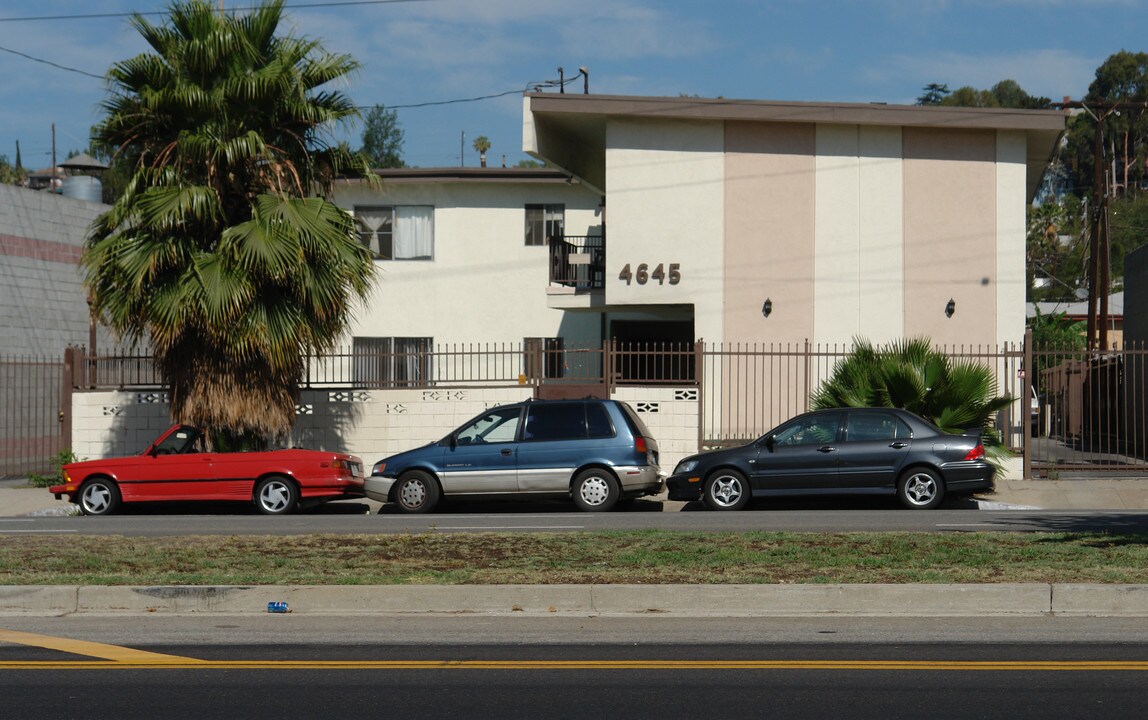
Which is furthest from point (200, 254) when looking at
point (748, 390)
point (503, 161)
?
point (503, 161)

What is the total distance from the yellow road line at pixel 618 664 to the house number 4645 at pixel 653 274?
17475mm

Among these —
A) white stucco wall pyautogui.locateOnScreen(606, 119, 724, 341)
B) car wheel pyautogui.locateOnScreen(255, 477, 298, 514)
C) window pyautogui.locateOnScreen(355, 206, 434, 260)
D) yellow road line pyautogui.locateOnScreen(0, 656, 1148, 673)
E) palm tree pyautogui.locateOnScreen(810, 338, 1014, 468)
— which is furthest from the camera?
window pyautogui.locateOnScreen(355, 206, 434, 260)

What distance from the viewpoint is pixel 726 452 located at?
18.2m

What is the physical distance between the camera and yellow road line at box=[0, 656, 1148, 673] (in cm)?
796

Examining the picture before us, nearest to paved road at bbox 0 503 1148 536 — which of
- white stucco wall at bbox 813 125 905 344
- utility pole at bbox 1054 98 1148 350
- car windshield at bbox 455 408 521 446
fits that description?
car windshield at bbox 455 408 521 446

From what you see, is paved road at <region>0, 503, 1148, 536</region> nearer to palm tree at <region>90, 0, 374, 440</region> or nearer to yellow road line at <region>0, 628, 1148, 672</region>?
palm tree at <region>90, 0, 374, 440</region>

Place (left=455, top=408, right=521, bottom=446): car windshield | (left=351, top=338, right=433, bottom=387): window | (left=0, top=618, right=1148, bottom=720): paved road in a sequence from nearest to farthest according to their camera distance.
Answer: (left=0, top=618, right=1148, bottom=720): paved road < (left=455, top=408, right=521, bottom=446): car windshield < (left=351, top=338, right=433, bottom=387): window

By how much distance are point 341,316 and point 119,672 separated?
12.8 metres

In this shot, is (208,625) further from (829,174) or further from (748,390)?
(829,174)

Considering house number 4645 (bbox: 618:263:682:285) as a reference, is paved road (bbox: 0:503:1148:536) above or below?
below

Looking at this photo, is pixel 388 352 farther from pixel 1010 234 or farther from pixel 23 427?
pixel 1010 234

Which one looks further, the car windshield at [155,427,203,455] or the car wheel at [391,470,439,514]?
the car windshield at [155,427,203,455]

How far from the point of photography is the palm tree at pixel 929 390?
2014 cm

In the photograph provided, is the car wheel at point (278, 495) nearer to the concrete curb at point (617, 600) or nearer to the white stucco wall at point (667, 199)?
the concrete curb at point (617, 600)
